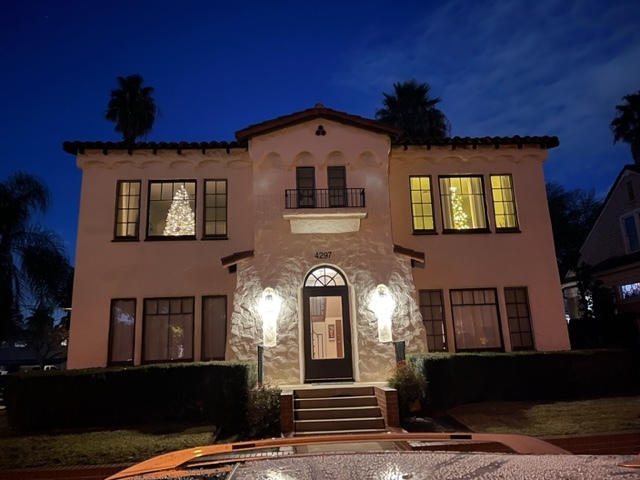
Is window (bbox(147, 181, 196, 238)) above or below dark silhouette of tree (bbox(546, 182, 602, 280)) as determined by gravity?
below

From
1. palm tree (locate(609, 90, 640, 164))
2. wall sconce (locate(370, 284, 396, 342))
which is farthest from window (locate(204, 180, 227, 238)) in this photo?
palm tree (locate(609, 90, 640, 164))

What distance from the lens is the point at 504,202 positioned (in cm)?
1399

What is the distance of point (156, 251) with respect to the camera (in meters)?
12.9

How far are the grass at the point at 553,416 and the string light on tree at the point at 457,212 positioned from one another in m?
5.24

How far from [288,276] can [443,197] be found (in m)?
5.43

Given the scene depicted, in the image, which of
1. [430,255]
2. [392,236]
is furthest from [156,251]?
[430,255]

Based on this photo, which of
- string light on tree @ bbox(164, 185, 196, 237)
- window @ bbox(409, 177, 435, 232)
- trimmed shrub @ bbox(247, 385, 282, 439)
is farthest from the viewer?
window @ bbox(409, 177, 435, 232)

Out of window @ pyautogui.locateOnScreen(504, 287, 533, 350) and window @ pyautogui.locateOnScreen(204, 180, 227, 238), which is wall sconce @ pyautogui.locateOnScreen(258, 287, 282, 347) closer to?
window @ pyautogui.locateOnScreen(204, 180, 227, 238)

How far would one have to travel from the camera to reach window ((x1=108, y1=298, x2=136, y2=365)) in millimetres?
12445

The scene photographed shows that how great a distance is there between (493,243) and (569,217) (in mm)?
26895

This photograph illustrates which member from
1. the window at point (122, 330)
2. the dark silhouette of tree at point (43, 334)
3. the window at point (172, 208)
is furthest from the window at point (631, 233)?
the dark silhouette of tree at point (43, 334)

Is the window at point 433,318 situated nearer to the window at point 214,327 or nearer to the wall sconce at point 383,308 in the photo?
the wall sconce at point 383,308

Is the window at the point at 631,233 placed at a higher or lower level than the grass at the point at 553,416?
higher

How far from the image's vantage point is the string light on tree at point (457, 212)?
13805 millimetres
